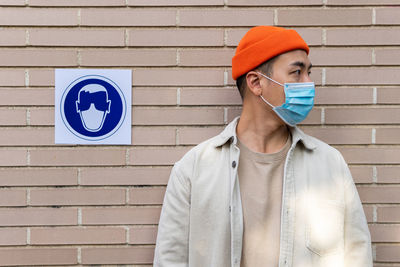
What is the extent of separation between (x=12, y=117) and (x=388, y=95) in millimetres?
2266

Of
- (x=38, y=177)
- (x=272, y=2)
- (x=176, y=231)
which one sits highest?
(x=272, y=2)

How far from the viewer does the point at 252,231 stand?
2246mm

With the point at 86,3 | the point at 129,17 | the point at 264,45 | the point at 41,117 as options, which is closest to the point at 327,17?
the point at 264,45

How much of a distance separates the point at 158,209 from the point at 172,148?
1.26ft

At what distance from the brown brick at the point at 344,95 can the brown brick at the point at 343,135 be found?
0.54ft

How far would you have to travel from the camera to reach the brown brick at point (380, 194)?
2.62 meters

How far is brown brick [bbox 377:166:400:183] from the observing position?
262 centimetres

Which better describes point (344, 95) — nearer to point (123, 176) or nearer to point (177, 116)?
point (177, 116)

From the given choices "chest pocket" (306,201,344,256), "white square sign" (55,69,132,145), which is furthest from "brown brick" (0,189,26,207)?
"chest pocket" (306,201,344,256)

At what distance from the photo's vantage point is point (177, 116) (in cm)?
260

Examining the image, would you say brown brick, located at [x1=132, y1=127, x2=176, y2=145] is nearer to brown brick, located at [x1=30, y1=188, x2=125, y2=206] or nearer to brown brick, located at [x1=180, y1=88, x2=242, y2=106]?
brown brick, located at [x1=180, y1=88, x2=242, y2=106]

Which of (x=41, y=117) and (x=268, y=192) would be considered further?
(x=41, y=117)

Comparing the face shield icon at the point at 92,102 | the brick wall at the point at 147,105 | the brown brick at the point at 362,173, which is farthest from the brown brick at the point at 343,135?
the face shield icon at the point at 92,102

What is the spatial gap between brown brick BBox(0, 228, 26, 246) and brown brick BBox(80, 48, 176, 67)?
109 cm
